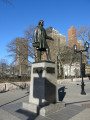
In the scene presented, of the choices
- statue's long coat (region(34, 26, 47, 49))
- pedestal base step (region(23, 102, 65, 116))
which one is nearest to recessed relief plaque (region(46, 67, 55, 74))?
statue's long coat (region(34, 26, 47, 49))

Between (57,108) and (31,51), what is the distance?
25.1m

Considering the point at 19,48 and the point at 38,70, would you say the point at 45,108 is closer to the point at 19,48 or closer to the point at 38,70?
the point at 38,70

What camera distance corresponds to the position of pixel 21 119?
15.5 ft

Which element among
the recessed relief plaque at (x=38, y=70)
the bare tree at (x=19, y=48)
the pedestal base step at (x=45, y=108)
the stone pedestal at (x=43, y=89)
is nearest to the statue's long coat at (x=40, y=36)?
the stone pedestal at (x=43, y=89)

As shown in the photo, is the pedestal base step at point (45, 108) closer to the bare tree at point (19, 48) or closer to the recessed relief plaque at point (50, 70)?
the recessed relief plaque at point (50, 70)

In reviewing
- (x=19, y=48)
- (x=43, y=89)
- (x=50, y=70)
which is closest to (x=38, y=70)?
(x=50, y=70)

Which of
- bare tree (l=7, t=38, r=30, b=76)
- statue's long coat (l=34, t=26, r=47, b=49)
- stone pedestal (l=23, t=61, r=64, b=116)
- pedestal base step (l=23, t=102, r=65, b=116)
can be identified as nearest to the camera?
pedestal base step (l=23, t=102, r=65, b=116)

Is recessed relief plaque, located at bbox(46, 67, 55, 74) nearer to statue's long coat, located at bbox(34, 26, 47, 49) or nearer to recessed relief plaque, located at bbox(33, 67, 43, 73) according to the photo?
recessed relief plaque, located at bbox(33, 67, 43, 73)

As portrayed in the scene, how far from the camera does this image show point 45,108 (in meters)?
5.28

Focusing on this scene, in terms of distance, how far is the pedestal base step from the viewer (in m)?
5.27

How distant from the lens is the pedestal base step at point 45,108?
5.27 meters

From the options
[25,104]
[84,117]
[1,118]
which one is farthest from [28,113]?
[84,117]

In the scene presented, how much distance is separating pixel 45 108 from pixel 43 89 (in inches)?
33.6

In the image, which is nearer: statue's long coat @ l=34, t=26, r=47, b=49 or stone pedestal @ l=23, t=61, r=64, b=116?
stone pedestal @ l=23, t=61, r=64, b=116
